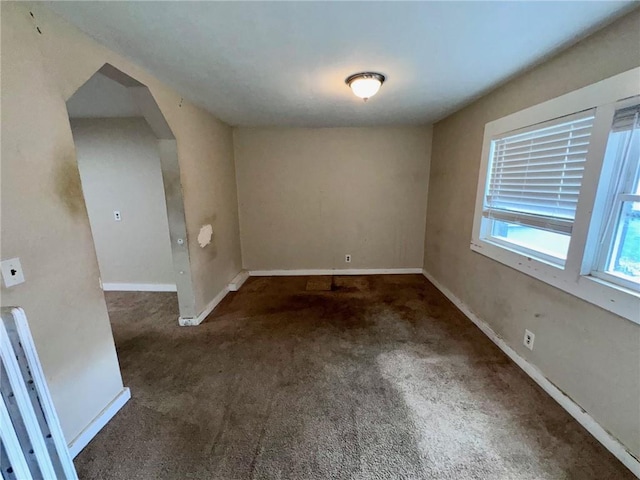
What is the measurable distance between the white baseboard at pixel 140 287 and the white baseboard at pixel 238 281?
0.76m

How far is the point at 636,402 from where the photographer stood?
1329mm

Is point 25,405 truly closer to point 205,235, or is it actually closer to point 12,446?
point 12,446

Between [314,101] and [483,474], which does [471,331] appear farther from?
[314,101]

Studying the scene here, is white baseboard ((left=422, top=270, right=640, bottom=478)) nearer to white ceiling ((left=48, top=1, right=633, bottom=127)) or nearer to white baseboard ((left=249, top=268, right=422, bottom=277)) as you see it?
white baseboard ((left=249, top=268, right=422, bottom=277))

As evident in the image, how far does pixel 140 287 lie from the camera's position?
369cm

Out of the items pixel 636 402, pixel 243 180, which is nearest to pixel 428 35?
pixel 636 402

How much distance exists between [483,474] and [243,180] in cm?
394

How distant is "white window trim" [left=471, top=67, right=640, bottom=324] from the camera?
1.38 meters

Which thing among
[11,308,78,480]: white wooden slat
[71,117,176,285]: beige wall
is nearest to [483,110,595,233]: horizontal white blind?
[11,308,78,480]: white wooden slat

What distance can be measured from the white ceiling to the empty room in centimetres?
2

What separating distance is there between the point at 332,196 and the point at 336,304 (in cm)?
167

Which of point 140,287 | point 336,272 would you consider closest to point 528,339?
point 336,272

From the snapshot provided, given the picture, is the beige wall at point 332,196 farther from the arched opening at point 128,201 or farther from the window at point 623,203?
the window at point 623,203

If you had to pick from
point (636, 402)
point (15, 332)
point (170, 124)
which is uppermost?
point (170, 124)
